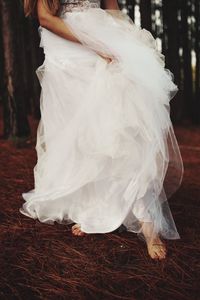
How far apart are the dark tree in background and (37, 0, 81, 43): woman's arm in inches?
158

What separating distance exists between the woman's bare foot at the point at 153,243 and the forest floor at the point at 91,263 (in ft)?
0.13

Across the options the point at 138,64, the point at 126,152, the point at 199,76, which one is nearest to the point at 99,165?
the point at 126,152

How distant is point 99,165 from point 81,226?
1.51 ft

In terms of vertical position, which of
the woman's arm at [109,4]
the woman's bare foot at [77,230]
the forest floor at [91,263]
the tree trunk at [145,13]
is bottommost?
the woman's bare foot at [77,230]

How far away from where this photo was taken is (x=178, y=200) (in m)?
3.72

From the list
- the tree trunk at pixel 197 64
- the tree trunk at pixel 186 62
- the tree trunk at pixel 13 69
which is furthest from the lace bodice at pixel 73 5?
the tree trunk at pixel 197 64

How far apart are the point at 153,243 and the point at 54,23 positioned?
5.20 feet

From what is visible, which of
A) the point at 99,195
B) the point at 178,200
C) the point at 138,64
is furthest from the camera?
the point at 178,200

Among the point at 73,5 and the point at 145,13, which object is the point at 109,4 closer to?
the point at 73,5

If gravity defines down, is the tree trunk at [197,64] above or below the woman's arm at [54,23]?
below

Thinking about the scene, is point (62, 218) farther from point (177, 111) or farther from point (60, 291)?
point (177, 111)

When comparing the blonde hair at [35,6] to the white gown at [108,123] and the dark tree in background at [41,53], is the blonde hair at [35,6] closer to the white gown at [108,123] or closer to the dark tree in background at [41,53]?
the white gown at [108,123]

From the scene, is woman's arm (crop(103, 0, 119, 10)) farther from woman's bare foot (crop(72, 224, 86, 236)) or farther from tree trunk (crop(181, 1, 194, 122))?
tree trunk (crop(181, 1, 194, 122))

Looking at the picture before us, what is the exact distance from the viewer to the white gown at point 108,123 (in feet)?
8.29
